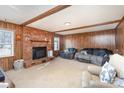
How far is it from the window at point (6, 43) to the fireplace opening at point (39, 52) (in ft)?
3.96

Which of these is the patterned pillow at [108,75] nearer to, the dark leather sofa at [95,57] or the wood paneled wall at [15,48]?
the dark leather sofa at [95,57]

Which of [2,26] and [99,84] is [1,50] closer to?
[2,26]

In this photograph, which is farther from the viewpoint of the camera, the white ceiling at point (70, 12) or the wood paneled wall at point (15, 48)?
the wood paneled wall at point (15, 48)

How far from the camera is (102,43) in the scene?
20.4ft

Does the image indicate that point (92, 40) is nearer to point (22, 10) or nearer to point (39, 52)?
point (39, 52)

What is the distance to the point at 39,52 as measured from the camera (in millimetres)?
5512

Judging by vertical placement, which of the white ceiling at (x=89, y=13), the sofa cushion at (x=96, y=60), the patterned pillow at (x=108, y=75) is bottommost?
the sofa cushion at (x=96, y=60)

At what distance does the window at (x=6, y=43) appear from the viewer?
12.9 feet

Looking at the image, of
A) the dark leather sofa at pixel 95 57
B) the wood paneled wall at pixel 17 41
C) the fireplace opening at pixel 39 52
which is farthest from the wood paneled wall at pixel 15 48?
the dark leather sofa at pixel 95 57

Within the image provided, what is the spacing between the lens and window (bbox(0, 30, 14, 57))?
393 cm

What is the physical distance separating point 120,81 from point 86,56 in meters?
3.85

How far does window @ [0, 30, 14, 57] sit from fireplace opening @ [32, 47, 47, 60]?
1.21 metres

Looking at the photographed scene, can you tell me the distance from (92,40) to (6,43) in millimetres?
5442

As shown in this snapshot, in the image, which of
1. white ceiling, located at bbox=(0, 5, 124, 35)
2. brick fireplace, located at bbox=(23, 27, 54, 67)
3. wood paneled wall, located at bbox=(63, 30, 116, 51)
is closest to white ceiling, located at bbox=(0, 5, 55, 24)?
white ceiling, located at bbox=(0, 5, 124, 35)
